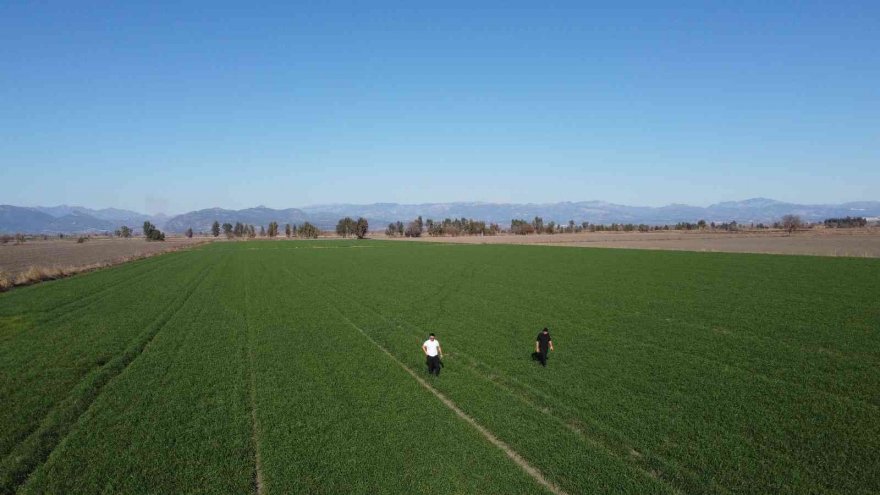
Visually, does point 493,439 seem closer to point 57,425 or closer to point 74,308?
point 57,425

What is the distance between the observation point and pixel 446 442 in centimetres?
1134

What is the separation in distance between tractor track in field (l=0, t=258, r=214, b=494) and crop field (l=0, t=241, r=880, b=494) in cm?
7

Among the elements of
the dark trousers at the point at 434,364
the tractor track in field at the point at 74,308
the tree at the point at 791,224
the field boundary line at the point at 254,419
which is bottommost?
the field boundary line at the point at 254,419

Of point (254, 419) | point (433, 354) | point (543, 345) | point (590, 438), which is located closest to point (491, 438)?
point (590, 438)

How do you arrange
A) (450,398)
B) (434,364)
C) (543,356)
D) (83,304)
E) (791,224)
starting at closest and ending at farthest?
(450,398) → (434,364) → (543,356) → (83,304) → (791,224)

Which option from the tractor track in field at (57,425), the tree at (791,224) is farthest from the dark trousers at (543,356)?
the tree at (791,224)

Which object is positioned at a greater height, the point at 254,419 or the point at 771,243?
the point at 771,243

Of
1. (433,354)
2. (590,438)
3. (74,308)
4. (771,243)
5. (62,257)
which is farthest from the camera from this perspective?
(771,243)

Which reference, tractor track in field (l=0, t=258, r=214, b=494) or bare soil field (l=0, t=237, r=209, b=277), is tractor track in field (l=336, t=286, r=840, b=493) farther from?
bare soil field (l=0, t=237, r=209, b=277)

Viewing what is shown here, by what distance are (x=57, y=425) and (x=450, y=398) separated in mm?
10075

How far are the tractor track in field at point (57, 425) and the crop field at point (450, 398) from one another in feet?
0.22

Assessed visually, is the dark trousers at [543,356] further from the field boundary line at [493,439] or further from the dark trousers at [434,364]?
the field boundary line at [493,439]

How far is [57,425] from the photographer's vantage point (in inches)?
501

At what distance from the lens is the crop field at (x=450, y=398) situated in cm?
1005
